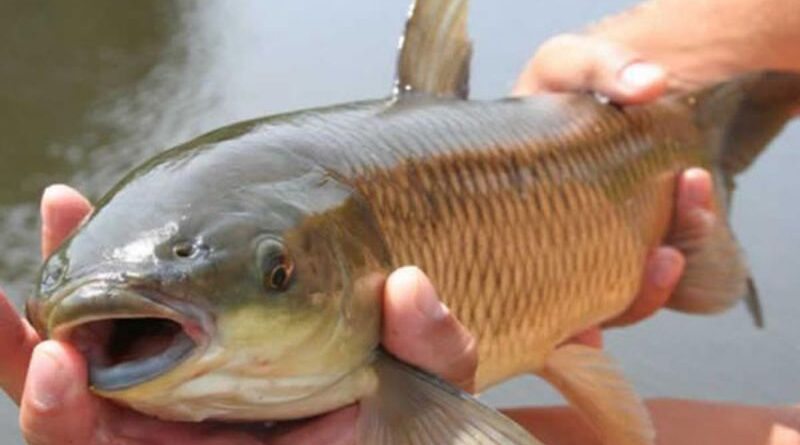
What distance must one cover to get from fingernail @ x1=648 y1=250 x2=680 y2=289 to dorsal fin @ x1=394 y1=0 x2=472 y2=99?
411 mm

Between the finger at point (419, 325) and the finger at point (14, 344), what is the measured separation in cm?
30

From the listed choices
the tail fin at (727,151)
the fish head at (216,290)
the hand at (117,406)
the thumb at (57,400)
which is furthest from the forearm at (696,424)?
the thumb at (57,400)

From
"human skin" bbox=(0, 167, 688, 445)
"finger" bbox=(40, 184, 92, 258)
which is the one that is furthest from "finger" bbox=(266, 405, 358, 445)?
"finger" bbox=(40, 184, 92, 258)

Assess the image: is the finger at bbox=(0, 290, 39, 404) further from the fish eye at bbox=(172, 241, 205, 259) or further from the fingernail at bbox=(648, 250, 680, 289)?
the fingernail at bbox=(648, 250, 680, 289)

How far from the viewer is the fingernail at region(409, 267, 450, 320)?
43.0 inches

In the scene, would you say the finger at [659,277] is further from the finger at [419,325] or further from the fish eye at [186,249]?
the fish eye at [186,249]

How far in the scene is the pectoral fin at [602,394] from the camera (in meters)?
1.60

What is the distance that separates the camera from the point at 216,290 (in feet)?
3.14

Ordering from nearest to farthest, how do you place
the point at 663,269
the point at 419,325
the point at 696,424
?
1. the point at 419,325
2. the point at 663,269
3. the point at 696,424

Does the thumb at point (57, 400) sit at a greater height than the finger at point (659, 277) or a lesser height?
greater

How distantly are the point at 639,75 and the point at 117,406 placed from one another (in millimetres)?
960

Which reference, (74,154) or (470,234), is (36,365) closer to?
(470,234)

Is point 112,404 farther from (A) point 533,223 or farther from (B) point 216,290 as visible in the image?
(A) point 533,223

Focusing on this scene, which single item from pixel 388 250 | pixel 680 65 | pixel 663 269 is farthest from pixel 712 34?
pixel 388 250
